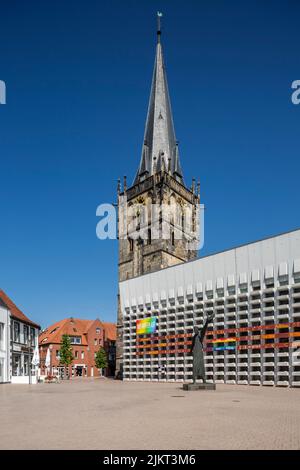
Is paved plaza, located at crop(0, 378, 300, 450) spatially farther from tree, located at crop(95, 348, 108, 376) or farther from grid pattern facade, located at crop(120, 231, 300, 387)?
tree, located at crop(95, 348, 108, 376)

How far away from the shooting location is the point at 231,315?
141ft

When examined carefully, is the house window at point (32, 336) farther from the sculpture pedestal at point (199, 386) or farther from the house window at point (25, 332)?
the sculpture pedestal at point (199, 386)

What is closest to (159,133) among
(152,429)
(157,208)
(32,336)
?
(157,208)

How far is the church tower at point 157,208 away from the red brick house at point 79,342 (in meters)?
22.4

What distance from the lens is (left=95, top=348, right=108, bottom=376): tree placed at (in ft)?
295

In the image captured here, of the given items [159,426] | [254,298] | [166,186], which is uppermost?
[166,186]

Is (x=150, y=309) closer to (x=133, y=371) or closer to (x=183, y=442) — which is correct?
(x=133, y=371)

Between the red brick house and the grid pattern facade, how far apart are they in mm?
37480

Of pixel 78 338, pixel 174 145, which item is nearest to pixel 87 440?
pixel 174 145

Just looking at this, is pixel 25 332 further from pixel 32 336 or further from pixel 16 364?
pixel 16 364

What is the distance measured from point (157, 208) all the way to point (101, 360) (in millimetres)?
34195

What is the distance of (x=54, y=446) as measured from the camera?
9.77 meters
